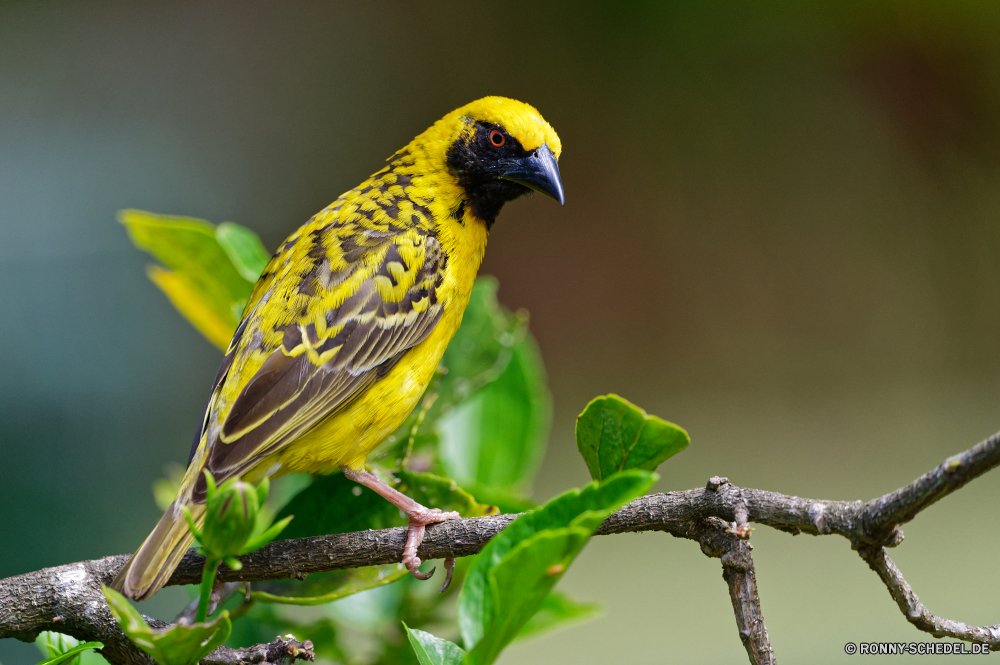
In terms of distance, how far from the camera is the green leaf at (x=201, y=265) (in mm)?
1870

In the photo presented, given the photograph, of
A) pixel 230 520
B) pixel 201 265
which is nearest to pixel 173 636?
pixel 230 520

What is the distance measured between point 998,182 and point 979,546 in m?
2.53

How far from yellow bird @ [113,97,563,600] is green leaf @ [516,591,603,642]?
12.5 inches

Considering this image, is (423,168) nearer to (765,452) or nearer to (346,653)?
(346,653)

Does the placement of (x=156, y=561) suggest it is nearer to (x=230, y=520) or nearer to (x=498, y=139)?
(x=230, y=520)

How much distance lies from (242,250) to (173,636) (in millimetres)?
1202

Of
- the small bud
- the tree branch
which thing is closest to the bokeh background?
the tree branch

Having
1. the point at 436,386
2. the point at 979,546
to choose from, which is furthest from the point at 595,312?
the point at 436,386

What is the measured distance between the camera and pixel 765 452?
5652 mm

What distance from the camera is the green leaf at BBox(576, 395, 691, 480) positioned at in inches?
50.0

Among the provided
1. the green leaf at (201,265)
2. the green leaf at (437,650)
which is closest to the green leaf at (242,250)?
the green leaf at (201,265)

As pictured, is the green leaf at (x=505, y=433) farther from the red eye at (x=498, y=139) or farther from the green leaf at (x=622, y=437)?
the green leaf at (x=622, y=437)

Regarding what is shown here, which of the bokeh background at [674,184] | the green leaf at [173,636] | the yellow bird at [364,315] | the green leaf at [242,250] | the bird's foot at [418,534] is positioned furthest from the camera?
the bokeh background at [674,184]

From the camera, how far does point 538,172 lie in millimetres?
2252
